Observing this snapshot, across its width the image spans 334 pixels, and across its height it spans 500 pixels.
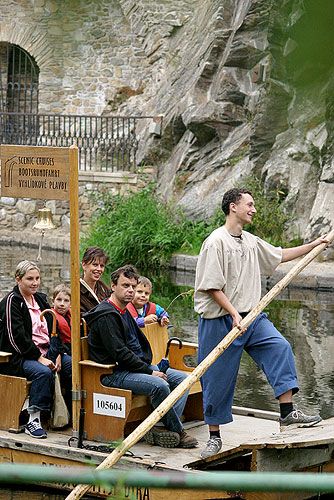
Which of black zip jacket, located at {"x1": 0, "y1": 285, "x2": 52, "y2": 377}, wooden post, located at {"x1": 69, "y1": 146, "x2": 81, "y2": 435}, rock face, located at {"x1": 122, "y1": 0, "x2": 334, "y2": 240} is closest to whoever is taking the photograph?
wooden post, located at {"x1": 69, "y1": 146, "x2": 81, "y2": 435}

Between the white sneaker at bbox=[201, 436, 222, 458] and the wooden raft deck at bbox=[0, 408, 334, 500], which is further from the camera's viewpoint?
the white sneaker at bbox=[201, 436, 222, 458]

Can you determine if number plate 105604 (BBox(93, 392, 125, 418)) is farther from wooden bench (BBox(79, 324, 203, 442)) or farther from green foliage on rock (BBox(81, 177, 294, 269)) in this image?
green foliage on rock (BBox(81, 177, 294, 269))

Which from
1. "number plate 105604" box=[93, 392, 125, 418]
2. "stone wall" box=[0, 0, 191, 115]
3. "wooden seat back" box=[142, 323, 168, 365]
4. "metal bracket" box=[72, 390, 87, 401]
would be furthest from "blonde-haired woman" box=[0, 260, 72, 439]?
"stone wall" box=[0, 0, 191, 115]

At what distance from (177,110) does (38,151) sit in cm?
1580

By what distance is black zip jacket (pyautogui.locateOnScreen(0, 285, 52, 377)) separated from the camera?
5898mm

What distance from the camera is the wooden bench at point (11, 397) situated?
19.0 ft

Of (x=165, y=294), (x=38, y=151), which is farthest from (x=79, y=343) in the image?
(x=165, y=294)

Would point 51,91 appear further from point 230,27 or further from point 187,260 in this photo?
point 187,260

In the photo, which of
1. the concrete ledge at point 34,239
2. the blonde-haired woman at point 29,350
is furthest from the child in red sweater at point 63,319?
the concrete ledge at point 34,239

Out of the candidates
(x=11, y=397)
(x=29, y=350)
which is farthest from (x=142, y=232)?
(x=11, y=397)

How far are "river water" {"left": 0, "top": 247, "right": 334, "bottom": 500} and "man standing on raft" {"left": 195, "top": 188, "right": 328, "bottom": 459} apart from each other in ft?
4.30

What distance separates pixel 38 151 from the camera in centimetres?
578

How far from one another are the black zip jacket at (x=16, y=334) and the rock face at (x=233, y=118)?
1069 cm

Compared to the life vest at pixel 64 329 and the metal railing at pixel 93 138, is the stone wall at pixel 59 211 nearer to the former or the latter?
the metal railing at pixel 93 138
